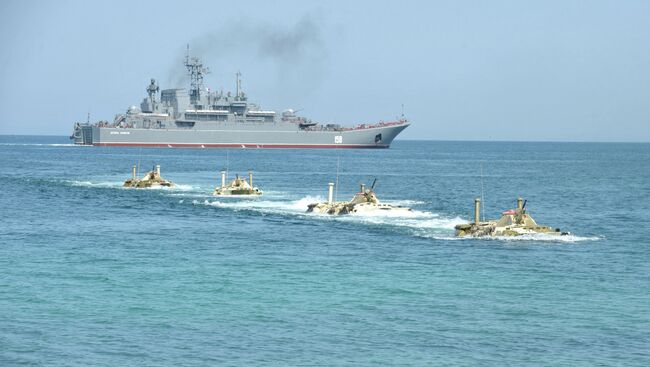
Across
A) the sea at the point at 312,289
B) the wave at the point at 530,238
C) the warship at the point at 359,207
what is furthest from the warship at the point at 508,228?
the warship at the point at 359,207

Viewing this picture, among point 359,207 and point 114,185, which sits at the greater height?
point 359,207

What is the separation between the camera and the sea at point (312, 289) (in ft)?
82.0

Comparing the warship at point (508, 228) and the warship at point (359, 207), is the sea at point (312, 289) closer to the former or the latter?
the warship at point (508, 228)

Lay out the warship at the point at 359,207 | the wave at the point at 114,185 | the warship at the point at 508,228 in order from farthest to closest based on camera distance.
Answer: the wave at the point at 114,185 < the warship at the point at 359,207 < the warship at the point at 508,228

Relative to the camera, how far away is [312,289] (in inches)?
1304

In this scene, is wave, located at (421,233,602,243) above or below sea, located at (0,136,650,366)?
above

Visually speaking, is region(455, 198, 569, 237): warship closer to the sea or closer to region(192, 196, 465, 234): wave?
the sea

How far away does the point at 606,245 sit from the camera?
4669 centimetres

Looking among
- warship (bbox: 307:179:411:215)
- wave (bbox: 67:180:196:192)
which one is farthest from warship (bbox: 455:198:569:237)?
wave (bbox: 67:180:196:192)

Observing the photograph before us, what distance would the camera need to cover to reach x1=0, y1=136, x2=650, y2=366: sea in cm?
2498

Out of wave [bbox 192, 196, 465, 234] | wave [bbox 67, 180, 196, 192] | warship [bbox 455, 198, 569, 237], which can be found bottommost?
wave [bbox 67, 180, 196, 192]

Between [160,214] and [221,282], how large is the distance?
28717mm

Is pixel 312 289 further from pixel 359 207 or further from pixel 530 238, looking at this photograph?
pixel 359 207

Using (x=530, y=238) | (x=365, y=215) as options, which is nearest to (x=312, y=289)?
(x=530, y=238)
